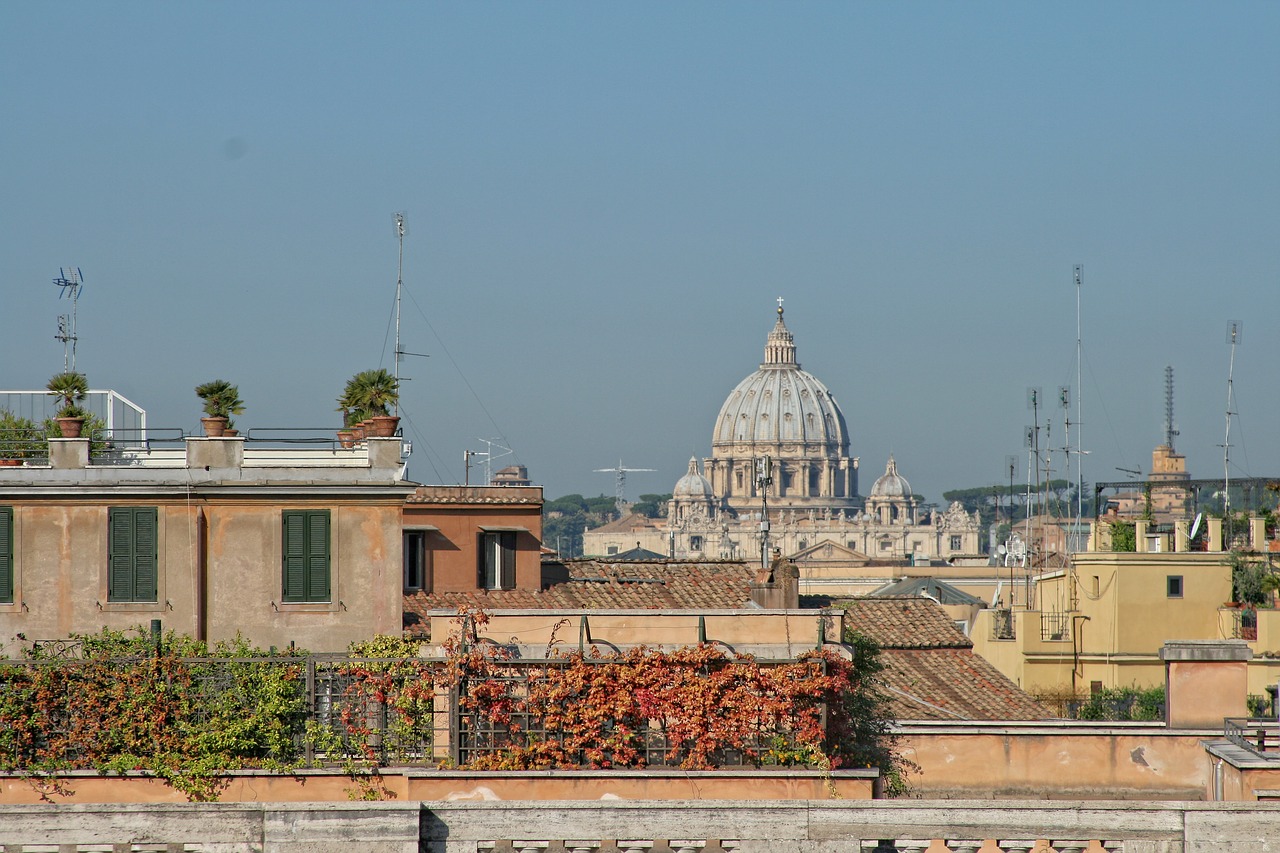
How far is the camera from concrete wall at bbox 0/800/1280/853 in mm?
6633

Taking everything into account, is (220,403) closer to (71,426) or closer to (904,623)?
(71,426)

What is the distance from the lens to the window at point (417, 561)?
22.8 m

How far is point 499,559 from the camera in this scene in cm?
2384

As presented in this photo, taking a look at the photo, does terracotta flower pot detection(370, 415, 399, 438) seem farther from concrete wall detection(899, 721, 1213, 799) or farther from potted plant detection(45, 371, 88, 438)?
concrete wall detection(899, 721, 1213, 799)

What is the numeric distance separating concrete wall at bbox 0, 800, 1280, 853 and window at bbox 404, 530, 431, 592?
52.8 feet

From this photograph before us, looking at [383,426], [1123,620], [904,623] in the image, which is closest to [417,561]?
[383,426]

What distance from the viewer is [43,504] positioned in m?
16.2

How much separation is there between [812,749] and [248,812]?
4146mm

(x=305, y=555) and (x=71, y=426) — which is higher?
Answer: (x=71, y=426)

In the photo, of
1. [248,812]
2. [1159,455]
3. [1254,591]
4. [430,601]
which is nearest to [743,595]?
[430,601]

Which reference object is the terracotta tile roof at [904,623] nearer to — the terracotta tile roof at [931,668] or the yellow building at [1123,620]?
the terracotta tile roof at [931,668]

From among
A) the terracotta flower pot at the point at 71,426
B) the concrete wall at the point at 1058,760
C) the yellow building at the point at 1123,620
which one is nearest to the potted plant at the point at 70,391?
the terracotta flower pot at the point at 71,426

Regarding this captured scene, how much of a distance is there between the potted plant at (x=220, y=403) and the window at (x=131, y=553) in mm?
Answer: 1496

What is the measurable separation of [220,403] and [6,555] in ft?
9.00
